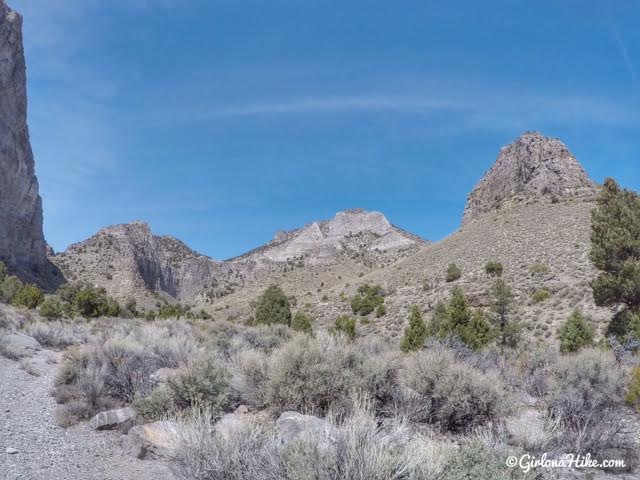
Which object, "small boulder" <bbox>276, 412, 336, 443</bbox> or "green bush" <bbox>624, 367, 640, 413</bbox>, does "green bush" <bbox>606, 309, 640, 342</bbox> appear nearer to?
"green bush" <bbox>624, 367, 640, 413</bbox>

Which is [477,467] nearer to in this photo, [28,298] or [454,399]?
[454,399]

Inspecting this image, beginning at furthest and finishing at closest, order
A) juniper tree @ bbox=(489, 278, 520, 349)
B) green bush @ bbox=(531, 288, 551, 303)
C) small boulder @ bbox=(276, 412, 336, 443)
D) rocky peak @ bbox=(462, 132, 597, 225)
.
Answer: rocky peak @ bbox=(462, 132, 597, 225) → green bush @ bbox=(531, 288, 551, 303) → juniper tree @ bbox=(489, 278, 520, 349) → small boulder @ bbox=(276, 412, 336, 443)

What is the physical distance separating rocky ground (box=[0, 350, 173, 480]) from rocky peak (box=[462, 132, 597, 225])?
→ 51.6 m

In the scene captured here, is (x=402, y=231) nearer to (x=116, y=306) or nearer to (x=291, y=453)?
(x=116, y=306)

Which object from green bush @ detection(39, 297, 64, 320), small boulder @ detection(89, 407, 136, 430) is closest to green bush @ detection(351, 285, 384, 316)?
green bush @ detection(39, 297, 64, 320)

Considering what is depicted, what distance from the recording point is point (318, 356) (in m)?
8.05

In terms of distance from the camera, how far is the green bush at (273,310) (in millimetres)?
31992

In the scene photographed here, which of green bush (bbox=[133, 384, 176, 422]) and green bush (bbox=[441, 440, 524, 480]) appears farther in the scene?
green bush (bbox=[133, 384, 176, 422])

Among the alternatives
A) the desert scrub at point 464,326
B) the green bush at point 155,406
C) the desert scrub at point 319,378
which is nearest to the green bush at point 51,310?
the desert scrub at point 464,326

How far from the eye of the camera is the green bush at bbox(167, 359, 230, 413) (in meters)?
7.54

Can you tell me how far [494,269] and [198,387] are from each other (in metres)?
32.8

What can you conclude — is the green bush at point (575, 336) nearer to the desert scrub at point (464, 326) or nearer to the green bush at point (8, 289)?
the desert scrub at point (464, 326)

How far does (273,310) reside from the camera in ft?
106

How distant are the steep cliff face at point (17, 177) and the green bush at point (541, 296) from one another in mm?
51689
